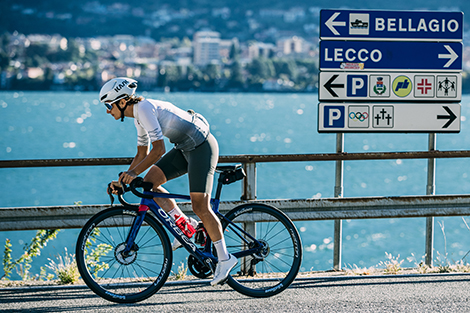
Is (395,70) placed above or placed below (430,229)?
above

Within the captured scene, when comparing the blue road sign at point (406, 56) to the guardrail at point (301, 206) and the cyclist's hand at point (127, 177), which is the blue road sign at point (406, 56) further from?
the cyclist's hand at point (127, 177)

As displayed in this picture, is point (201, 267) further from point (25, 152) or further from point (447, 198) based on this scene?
point (25, 152)

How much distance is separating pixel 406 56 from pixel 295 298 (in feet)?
11.2

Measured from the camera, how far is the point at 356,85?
6.95 m

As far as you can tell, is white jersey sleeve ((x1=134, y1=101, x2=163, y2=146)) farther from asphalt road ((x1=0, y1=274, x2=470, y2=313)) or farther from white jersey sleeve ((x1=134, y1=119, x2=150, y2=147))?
asphalt road ((x1=0, y1=274, x2=470, y2=313))

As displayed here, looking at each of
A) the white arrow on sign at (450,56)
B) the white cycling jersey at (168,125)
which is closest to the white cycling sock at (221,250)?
the white cycling jersey at (168,125)

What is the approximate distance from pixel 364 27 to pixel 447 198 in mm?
2189

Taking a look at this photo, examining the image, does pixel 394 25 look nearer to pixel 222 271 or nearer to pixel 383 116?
pixel 383 116

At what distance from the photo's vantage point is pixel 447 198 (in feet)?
19.7

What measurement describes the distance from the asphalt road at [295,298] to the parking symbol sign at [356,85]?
7.44 ft

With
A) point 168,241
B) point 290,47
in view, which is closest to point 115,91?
point 168,241

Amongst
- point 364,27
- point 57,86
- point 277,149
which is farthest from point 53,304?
point 57,86

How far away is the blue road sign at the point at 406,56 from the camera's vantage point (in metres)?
6.96

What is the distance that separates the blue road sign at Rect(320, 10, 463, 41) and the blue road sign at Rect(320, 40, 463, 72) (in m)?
0.08
